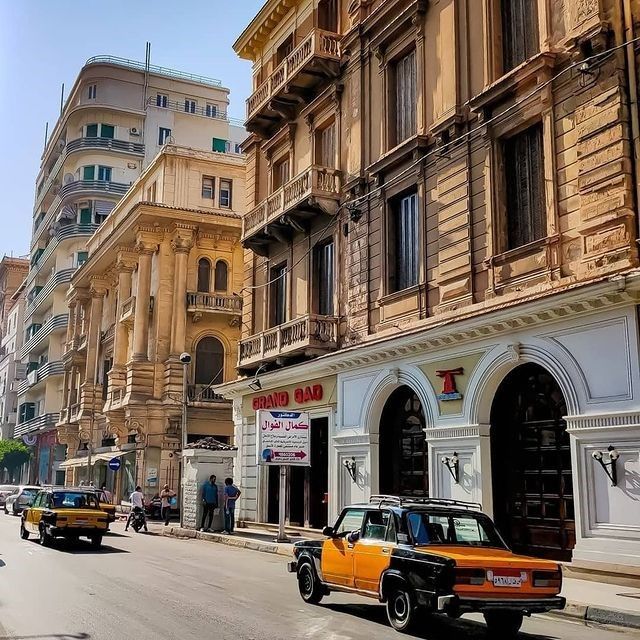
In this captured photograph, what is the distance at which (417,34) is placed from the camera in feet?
67.6

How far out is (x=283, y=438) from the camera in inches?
873

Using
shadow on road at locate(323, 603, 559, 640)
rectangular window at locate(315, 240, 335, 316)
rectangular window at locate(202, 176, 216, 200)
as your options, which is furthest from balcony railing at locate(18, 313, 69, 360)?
shadow on road at locate(323, 603, 559, 640)

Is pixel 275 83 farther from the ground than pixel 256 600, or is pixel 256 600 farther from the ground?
pixel 275 83

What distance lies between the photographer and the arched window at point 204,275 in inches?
1640

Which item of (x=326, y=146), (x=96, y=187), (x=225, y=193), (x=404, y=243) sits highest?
(x=96, y=187)

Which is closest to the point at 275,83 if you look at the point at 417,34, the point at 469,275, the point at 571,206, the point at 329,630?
the point at 417,34

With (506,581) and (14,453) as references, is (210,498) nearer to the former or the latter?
(506,581)

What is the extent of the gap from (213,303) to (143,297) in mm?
3598

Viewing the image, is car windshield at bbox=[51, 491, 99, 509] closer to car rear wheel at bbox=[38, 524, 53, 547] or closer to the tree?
car rear wheel at bbox=[38, 524, 53, 547]

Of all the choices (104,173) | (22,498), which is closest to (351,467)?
(22,498)

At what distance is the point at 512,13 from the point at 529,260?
5851 mm

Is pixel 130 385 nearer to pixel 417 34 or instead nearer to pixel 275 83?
pixel 275 83

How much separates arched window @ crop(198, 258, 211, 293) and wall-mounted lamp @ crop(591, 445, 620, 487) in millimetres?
30062

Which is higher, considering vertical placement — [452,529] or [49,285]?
[49,285]
